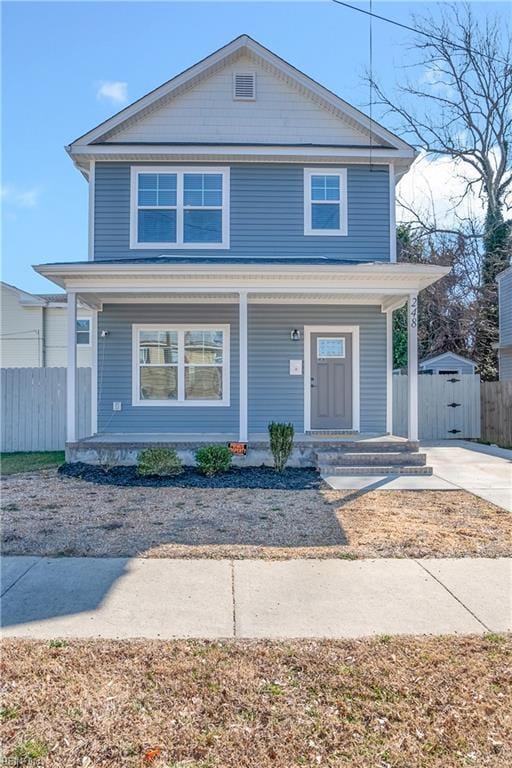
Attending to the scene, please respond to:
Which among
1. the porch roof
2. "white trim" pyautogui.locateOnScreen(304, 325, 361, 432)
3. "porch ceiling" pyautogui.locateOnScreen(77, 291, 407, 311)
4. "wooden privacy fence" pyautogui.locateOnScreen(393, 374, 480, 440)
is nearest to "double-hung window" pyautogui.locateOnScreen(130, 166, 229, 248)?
"porch ceiling" pyautogui.locateOnScreen(77, 291, 407, 311)

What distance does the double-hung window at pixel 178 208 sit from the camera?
35.5ft

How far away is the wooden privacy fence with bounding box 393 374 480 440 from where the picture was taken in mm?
14758

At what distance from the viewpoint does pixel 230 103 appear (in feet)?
36.7

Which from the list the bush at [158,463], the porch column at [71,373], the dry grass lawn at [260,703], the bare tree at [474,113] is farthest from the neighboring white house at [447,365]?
the dry grass lawn at [260,703]

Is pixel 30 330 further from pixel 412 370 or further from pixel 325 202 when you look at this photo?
pixel 412 370

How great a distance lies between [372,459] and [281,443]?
162 cm

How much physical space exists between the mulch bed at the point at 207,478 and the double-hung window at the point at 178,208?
477 centimetres

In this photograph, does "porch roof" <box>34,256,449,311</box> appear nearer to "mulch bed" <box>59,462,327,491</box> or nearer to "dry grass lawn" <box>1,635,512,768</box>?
"mulch bed" <box>59,462,327,491</box>

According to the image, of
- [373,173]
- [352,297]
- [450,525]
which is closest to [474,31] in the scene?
[373,173]

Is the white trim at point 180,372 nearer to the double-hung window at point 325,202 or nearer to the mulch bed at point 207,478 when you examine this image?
the mulch bed at point 207,478

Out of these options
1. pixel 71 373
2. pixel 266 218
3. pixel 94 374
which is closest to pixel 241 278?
pixel 266 218

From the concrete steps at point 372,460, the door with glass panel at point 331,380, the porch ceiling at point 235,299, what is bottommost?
the concrete steps at point 372,460

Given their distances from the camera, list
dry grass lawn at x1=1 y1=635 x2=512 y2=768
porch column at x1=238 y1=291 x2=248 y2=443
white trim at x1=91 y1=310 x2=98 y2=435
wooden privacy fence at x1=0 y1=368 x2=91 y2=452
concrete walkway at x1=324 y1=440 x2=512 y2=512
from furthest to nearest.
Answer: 1. wooden privacy fence at x1=0 y1=368 x2=91 y2=452
2. white trim at x1=91 y1=310 x2=98 y2=435
3. porch column at x1=238 y1=291 x2=248 y2=443
4. concrete walkway at x1=324 y1=440 x2=512 y2=512
5. dry grass lawn at x1=1 y1=635 x2=512 y2=768

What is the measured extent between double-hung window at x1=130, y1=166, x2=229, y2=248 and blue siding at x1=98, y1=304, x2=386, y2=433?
1.39 m
